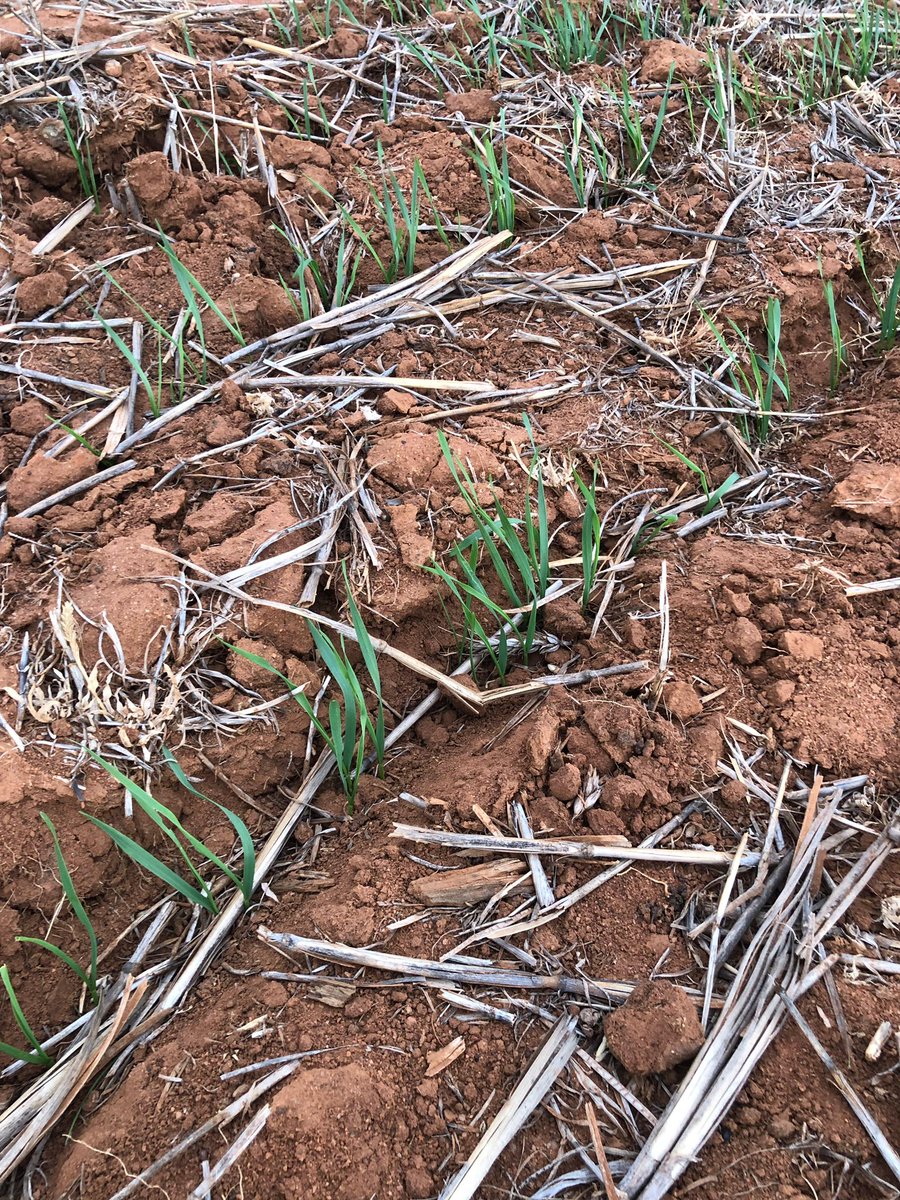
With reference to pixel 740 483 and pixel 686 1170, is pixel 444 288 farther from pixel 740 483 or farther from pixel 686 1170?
pixel 686 1170

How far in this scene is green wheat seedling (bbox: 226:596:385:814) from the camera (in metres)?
1.47

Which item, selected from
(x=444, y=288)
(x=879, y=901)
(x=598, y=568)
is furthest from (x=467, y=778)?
(x=444, y=288)

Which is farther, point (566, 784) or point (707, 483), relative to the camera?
point (707, 483)

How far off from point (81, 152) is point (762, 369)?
2.09 metres

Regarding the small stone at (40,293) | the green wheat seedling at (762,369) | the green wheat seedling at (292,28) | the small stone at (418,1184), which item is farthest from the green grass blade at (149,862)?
the green wheat seedling at (292,28)

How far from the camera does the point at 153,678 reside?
1.57m

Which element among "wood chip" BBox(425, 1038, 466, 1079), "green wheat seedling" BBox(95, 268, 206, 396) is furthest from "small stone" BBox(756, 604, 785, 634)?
"green wheat seedling" BBox(95, 268, 206, 396)

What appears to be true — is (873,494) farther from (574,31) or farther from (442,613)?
(574,31)

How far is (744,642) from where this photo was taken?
1.61 meters

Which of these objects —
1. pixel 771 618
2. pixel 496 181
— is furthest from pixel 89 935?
pixel 496 181

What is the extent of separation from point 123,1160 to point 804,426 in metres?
2.20

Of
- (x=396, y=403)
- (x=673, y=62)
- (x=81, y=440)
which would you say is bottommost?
(x=396, y=403)

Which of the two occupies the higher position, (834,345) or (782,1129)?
(834,345)

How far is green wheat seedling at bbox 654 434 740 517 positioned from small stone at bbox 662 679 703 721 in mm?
568
